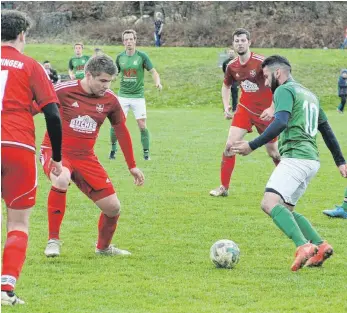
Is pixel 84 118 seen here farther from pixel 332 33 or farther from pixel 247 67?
pixel 332 33

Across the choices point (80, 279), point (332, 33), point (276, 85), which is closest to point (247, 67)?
point (276, 85)

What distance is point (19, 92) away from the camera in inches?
237

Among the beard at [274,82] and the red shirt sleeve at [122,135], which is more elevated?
the beard at [274,82]

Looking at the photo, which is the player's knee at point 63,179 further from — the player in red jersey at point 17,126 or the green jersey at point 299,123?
the green jersey at point 299,123

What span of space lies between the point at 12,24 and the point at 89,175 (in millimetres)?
2187

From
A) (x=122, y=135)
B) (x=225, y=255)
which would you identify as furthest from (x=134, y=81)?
(x=225, y=255)

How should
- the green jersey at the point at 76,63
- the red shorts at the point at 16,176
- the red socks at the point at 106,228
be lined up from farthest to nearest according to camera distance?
the green jersey at the point at 76,63 < the red socks at the point at 106,228 < the red shorts at the point at 16,176

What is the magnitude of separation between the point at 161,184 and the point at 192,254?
15.9 ft

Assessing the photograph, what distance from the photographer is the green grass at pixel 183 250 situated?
6.32 m

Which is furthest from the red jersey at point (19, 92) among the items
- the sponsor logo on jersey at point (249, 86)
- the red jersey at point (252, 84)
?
the sponsor logo on jersey at point (249, 86)

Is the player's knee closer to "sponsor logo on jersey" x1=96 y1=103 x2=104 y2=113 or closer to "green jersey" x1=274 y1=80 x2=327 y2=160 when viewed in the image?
"sponsor logo on jersey" x1=96 y1=103 x2=104 y2=113

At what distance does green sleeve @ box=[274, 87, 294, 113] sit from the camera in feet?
23.9

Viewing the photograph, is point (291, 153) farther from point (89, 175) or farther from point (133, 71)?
point (133, 71)

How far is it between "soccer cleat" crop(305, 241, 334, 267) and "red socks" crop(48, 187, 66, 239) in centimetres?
231
